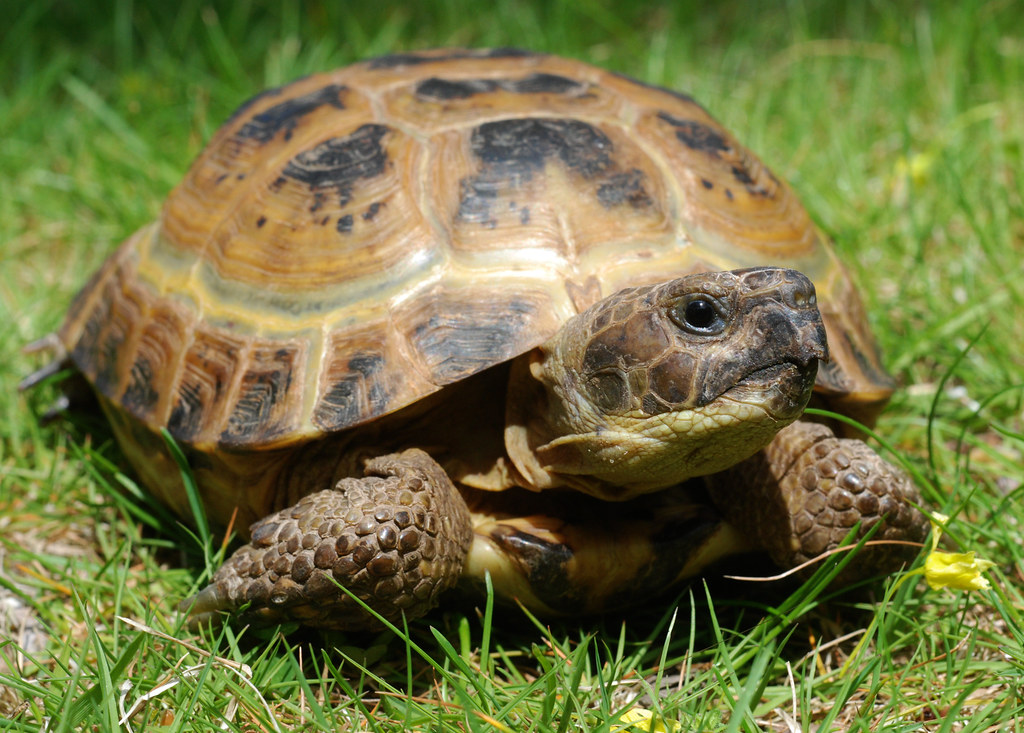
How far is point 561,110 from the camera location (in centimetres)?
286

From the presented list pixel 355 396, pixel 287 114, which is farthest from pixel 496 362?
pixel 287 114

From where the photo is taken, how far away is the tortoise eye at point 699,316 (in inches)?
79.5

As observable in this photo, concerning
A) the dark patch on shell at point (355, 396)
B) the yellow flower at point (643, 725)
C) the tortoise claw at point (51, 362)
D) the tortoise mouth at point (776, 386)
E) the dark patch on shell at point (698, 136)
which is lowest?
the tortoise claw at point (51, 362)

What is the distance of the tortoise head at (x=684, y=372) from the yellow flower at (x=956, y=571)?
2.02 ft

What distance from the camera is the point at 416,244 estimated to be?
101 inches

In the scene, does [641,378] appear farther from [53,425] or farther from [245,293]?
[53,425]

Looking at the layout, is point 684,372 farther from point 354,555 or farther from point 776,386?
point 354,555

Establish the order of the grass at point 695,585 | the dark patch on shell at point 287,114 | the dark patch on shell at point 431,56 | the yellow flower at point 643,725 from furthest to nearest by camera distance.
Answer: the dark patch on shell at point 431,56 < the dark patch on shell at point 287,114 < the grass at point 695,585 < the yellow flower at point 643,725

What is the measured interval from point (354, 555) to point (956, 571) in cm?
148

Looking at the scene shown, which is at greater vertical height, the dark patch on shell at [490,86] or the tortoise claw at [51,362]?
the dark patch on shell at [490,86]

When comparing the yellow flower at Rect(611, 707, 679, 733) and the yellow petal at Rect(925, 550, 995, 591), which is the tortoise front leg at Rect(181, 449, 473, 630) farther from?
the yellow petal at Rect(925, 550, 995, 591)

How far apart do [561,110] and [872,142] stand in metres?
2.92

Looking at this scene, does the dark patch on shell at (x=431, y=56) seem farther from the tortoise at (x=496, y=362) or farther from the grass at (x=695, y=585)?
the grass at (x=695, y=585)

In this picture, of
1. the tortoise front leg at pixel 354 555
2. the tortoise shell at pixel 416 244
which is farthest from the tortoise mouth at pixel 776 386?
the tortoise front leg at pixel 354 555
